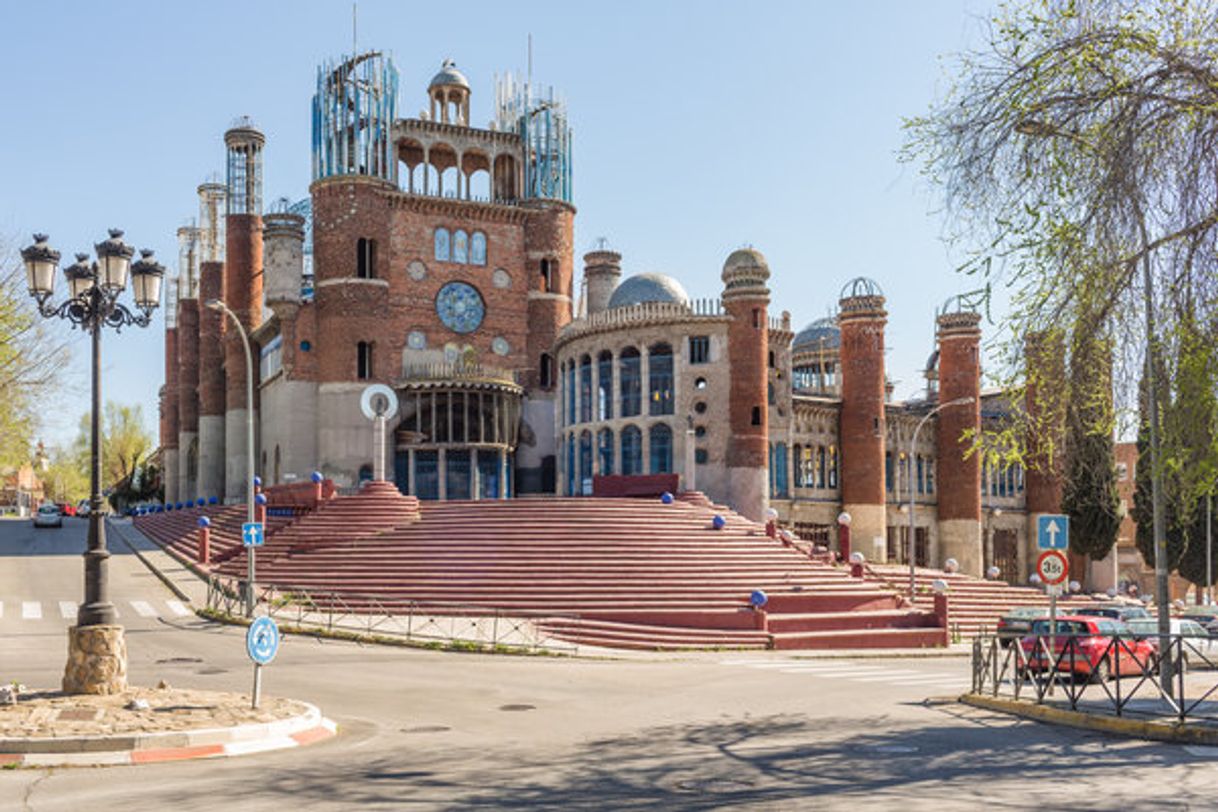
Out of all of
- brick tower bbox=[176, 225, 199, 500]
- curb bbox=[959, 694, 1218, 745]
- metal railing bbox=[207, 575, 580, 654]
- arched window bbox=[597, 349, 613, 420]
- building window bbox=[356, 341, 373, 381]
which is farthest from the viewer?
brick tower bbox=[176, 225, 199, 500]

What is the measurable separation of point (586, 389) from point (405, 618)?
89.2ft

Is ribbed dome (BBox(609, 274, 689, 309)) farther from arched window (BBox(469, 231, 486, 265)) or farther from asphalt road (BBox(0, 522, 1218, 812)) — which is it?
asphalt road (BBox(0, 522, 1218, 812))

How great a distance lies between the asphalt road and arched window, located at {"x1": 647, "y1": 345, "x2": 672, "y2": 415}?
1206 inches

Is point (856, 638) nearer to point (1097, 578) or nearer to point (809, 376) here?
point (1097, 578)

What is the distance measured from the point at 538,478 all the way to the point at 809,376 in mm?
21450

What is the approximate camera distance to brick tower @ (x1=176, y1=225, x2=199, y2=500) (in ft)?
285

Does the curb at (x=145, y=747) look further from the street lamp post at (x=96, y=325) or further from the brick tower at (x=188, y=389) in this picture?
the brick tower at (x=188, y=389)

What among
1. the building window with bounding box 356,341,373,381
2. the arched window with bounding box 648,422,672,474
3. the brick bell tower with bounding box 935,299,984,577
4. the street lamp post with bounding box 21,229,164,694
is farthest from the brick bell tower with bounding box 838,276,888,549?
the street lamp post with bounding box 21,229,164,694

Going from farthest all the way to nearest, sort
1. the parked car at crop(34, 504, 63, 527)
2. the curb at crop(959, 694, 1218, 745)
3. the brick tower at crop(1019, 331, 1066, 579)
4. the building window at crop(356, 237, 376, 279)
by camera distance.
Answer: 1. the parked car at crop(34, 504, 63, 527)
2. the building window at crop(356, 237, 376, 279)
3. the brick tower at crop(1019, 331, 1066, 579)
4. the curb at crop(959, 694, 1218, 745)

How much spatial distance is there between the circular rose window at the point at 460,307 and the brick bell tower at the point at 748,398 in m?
17.4

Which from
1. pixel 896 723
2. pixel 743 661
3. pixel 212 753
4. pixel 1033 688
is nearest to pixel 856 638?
pixel 743 661

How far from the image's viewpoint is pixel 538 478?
64.9 m

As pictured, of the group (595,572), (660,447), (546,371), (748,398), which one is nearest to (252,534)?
(595,572)

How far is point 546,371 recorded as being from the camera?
66812 mm
